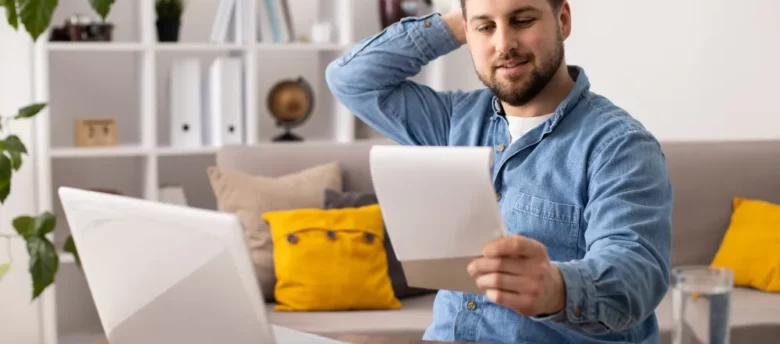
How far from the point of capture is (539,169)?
5.19 feet

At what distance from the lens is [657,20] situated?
3672mm

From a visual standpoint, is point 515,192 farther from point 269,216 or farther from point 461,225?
point 269,216

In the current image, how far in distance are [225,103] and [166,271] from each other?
2.74 m

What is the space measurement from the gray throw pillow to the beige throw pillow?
0.04m

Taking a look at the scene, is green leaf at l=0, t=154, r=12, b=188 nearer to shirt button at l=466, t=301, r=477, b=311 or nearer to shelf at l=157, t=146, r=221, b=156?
shelf at l=157, t=146, r=221, b=156

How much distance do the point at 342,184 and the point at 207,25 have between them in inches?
51.9

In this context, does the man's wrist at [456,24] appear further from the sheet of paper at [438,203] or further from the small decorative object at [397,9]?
the small decorative object at [397,9]

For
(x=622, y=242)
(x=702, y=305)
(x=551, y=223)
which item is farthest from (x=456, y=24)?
(x=702, y=305)

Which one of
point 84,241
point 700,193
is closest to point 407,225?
point 84,241

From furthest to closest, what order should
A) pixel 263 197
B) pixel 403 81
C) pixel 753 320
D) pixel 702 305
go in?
pixel 263 197
pixel 753 320
pixel 403 81
pixel 702 305

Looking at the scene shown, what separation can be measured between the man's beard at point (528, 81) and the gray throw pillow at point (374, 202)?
1.45 m

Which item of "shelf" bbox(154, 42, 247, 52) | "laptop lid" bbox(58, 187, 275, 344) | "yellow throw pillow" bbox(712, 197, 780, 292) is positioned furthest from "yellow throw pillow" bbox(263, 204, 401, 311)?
"laptop lid" bbox(58, 187, 275, 344)

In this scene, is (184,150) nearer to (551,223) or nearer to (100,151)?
(100,151)

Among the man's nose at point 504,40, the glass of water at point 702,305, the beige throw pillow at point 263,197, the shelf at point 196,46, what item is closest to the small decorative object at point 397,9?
the shelf at point 196,46
